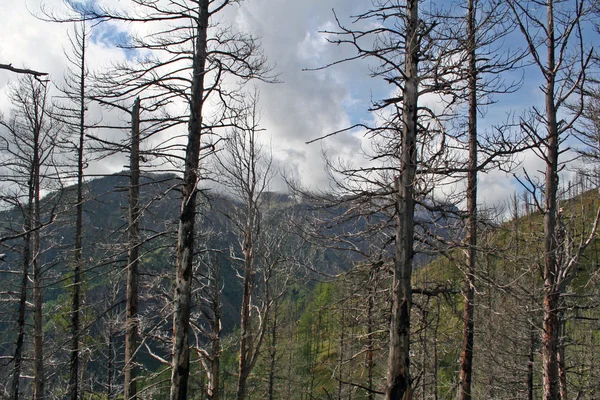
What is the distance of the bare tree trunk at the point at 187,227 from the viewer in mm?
5395

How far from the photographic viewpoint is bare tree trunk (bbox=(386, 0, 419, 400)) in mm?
4719

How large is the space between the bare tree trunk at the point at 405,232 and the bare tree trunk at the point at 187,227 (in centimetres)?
289

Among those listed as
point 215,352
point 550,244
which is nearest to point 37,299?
point 215,352

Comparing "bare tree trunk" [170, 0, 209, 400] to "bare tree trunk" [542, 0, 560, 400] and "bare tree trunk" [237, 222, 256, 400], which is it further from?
"bare tree trunk" [542, 0, 560, 400]

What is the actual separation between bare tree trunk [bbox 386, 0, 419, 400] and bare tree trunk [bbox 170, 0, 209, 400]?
2.89m

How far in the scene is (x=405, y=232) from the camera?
16.5 feet

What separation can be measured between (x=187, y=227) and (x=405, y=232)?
314 cm

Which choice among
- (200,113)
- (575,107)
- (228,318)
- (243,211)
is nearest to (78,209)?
(243,211)

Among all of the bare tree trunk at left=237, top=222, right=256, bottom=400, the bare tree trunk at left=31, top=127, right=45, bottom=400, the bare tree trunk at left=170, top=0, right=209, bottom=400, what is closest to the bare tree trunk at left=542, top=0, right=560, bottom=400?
the bare tree trunk at left=237, top=222, right=256, bottom=400

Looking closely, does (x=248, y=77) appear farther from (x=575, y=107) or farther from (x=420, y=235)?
(x=575, y=107)

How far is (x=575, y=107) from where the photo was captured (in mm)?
8508

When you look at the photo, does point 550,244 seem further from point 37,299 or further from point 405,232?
point 37,299

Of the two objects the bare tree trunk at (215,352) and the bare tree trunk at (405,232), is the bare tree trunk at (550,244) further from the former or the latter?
the bare tree trunk at (215,352)

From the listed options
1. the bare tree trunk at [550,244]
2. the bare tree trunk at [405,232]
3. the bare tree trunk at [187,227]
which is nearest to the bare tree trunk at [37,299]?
the bare tree trunk at [187,227]
